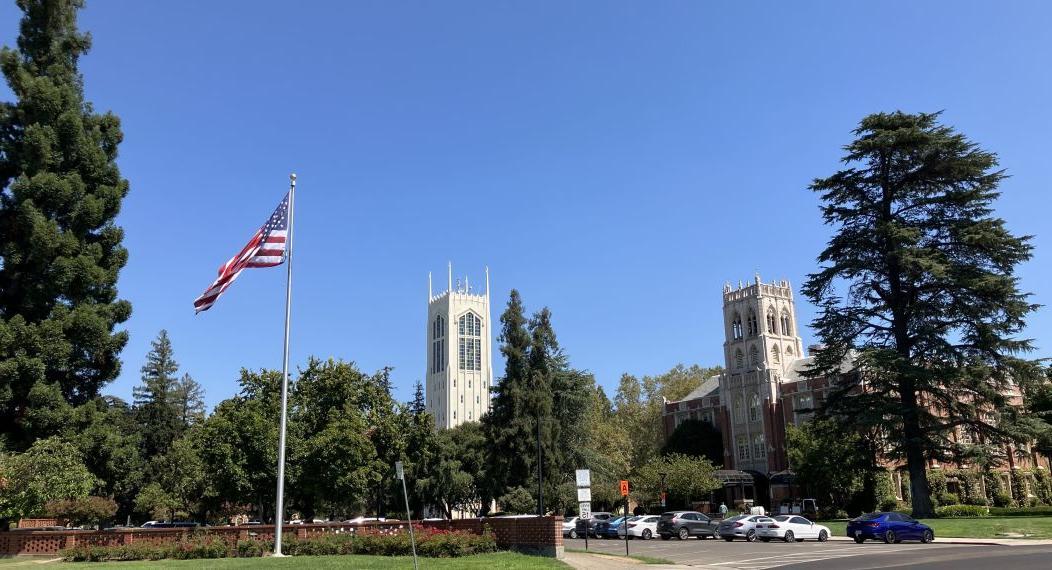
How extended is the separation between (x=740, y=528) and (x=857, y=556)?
44.7 ft

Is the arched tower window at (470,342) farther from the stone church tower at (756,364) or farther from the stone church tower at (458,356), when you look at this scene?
the stone church tower at (756,364)

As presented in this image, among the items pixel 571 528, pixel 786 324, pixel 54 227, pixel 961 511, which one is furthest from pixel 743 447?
pixel 54 227

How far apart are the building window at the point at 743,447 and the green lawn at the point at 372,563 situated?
6022cm

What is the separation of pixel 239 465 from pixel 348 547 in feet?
47.8

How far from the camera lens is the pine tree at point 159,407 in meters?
61.2

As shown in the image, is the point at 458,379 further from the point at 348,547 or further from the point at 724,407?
the point at 348,547

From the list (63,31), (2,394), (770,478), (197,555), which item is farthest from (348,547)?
(770,478)

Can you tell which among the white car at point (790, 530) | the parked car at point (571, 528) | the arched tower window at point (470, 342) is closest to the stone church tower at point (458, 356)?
the arched tower window at point (470, 342)

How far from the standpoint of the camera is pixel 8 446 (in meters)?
29.5

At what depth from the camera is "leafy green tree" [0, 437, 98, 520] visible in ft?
86.9

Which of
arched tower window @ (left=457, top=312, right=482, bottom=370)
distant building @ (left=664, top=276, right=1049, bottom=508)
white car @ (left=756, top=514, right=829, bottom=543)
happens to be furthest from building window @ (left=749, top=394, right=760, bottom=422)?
arched tower window @ (left=457, top=312, right=482, bottom=370)

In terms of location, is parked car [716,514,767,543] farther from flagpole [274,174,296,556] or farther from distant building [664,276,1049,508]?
Answer: distant building [664,276,1049,508]

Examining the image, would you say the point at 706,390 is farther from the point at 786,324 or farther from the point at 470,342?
the point at 470,342

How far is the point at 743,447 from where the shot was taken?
259 ft
